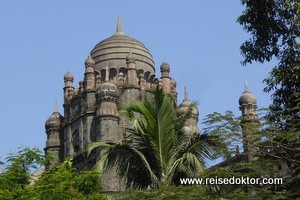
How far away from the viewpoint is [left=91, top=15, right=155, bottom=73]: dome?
5316cm

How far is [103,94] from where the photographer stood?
160 feet

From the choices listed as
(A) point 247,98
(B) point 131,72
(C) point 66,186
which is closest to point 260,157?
(C) point 66,186

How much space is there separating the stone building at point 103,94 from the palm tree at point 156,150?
32565 millimetres

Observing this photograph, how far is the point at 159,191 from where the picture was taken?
13.5 metres

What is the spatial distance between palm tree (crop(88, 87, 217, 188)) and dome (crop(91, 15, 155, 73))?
37.6 m

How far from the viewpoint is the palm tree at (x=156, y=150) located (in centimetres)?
1455

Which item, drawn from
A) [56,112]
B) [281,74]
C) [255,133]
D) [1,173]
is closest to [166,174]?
[255,133]

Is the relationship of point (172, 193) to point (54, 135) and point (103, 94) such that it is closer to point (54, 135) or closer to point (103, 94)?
point (103, 94)

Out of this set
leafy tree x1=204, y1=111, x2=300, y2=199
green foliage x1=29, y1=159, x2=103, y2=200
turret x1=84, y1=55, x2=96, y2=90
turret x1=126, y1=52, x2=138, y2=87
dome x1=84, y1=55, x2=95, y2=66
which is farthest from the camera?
dome x1=84, y1=55, x2=95, y2=66

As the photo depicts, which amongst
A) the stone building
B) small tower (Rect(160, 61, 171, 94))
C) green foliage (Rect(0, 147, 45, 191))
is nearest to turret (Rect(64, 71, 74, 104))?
the stone building

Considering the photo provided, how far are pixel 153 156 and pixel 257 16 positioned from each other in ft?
14.6

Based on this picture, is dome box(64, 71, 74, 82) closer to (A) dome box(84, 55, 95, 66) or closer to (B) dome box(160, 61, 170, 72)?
(A) dome box(84, 55, 95, 66)

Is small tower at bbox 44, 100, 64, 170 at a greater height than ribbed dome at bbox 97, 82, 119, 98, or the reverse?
ribbed dome at bbox 97, 82, 119, 98

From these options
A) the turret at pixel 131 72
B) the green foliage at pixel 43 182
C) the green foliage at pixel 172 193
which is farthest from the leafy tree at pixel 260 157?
the turret at pixel 131 72
